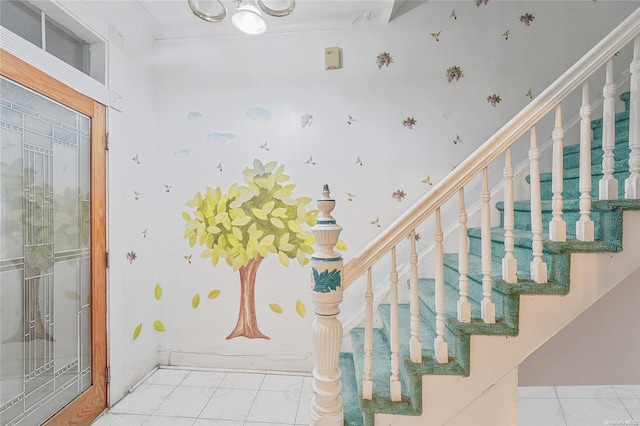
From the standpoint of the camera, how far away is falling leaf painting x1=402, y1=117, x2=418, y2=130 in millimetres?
2230

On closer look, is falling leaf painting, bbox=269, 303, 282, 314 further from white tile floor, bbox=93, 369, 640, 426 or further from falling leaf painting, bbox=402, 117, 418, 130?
falling leaf painting, bbox=402, 117, 418, 130

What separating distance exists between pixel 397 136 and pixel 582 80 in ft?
3.56

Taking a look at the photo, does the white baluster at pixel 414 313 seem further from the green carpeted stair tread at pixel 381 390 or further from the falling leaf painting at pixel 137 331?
the falling leaf painting at pixel 137 331

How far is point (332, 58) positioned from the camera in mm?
2242

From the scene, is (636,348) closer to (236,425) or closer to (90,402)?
(236,425)

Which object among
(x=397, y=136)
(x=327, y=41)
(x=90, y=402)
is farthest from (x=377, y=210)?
(x=90, y=402)

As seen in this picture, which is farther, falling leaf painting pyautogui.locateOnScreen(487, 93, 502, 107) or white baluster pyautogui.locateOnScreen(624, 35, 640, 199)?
falling leaf painting pyautogui.locateOnScreen(487, 93, 502, 107)

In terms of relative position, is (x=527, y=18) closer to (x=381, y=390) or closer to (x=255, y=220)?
(x=255, y=220)

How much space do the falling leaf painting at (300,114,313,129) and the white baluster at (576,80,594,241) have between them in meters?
1.53

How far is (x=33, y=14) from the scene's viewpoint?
163 centimetres

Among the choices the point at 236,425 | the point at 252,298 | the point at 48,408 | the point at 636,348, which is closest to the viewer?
the point at 48,408

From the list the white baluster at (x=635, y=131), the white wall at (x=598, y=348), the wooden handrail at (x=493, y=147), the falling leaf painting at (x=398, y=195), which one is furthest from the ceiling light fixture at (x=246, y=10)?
the white wall at (x=598, y=348)

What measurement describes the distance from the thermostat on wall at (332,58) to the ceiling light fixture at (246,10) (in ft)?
2.19

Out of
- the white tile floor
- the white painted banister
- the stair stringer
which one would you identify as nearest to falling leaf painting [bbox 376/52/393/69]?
the white painted banister
